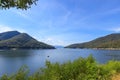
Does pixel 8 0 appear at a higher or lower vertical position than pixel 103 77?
higher

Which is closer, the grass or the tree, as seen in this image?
the tree

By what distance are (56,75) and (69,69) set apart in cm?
93

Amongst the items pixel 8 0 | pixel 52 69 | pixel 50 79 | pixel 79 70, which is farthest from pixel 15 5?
pixel 79 70

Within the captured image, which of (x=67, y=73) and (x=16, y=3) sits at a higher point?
(x=16, y=3)

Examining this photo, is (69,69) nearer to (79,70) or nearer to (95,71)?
(79,70)

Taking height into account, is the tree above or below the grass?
above

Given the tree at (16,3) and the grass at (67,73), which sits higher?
the tree at (16,3)

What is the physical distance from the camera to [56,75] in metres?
11.3

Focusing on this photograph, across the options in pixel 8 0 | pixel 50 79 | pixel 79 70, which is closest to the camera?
pixel 8 0

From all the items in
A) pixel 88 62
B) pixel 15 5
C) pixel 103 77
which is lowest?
pixel 103 77

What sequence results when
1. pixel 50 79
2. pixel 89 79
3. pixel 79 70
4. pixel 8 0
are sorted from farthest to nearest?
pixel 79 70, pixel 89 79, pixel 50 79, pixel 8 0

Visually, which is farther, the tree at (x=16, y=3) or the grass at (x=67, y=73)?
the grass at (x=67, y=73)

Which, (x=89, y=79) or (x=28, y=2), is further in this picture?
(x=89, y=79)

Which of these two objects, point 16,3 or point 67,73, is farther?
point 67,73
